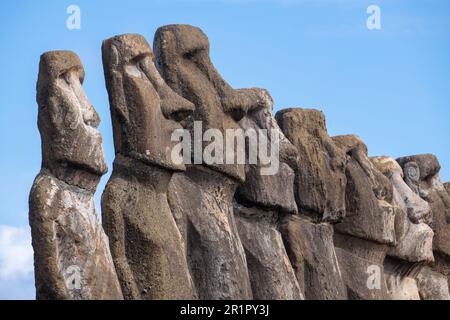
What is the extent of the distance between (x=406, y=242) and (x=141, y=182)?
16.3 ft

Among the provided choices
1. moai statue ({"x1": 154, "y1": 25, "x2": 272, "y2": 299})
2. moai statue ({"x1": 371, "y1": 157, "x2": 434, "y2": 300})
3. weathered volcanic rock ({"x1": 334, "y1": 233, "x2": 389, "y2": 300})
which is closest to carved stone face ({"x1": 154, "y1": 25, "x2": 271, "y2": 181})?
moai statue ({"x1": 154, "y1": 25, "x2": 272, "y2": 299})

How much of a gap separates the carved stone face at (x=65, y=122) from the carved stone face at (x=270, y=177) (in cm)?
225

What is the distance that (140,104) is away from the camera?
1045cm

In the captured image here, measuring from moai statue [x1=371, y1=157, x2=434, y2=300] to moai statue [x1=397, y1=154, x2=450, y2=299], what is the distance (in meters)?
0.74

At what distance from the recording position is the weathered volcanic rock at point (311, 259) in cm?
1240

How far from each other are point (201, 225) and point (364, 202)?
305cm

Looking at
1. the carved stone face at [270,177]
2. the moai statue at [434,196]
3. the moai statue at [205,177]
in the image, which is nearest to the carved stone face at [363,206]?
the carved stone face at [270,177]

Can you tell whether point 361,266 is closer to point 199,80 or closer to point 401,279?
point 401,279

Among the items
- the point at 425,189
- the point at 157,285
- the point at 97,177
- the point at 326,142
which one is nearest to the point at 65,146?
the point at 97,177

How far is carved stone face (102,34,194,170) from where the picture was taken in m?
10.4

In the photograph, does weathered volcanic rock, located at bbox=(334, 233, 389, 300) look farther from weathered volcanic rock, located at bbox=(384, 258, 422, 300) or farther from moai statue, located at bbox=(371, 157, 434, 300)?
weathered volcanic rock, located at bbox=(384, 258, 422, 300)

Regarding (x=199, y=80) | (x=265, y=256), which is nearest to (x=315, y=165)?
(x=265, y=256)
